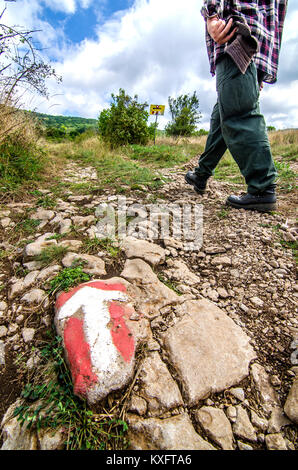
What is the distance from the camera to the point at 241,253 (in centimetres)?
147

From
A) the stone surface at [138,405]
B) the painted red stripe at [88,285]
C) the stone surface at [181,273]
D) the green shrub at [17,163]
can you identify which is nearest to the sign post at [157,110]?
the green shrub at [17,163]

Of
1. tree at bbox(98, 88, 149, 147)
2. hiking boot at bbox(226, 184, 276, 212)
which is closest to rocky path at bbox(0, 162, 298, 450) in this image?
hiking boot at bbox(226, 184, 276, 212)

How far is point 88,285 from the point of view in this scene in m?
1.06

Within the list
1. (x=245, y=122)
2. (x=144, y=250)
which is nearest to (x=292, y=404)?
(x=144, y=250)

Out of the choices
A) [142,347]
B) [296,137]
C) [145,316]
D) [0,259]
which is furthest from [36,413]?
[296,137]

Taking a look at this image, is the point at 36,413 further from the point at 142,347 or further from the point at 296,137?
the point at 296,137

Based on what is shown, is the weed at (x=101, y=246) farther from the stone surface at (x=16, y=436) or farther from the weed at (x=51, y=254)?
the stone surface at (x=16, y=436)

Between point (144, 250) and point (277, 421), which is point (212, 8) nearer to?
point (144, 250)

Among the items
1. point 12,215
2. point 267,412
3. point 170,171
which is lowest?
point 267,412

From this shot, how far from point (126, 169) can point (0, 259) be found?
254 centimetres

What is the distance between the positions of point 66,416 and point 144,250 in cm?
94

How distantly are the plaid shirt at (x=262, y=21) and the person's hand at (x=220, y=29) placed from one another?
43mm

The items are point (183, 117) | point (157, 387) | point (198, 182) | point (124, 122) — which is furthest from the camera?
point (183, 117)

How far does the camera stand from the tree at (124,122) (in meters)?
7.21
